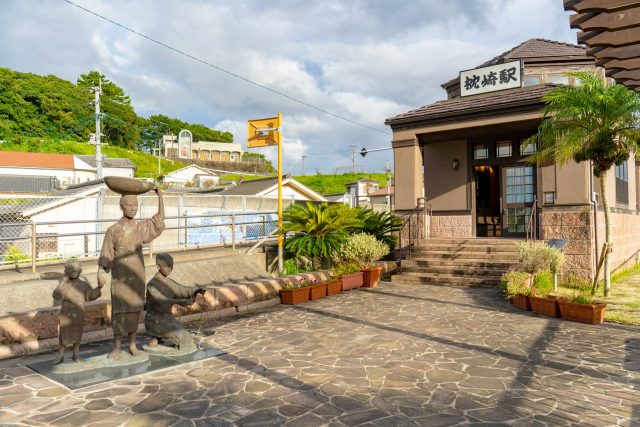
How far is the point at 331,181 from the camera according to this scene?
2852 inches

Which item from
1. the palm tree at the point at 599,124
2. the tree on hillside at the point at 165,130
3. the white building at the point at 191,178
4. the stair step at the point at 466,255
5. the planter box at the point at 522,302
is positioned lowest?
the planter box at the point at 522,302

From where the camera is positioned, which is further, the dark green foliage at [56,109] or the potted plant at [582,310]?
the dark green foliage at [56,109]

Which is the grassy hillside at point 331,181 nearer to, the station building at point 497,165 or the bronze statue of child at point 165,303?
the station building at point 497,165

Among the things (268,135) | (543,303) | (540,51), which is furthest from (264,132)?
(540,51)

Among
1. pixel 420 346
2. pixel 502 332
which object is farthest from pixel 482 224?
pixel 420 346

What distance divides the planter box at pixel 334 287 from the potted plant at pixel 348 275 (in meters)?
0.14

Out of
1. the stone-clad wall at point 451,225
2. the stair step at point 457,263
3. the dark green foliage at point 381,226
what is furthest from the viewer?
the stone-clad wall at point 451,225

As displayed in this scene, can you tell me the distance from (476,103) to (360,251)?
6.31 metres

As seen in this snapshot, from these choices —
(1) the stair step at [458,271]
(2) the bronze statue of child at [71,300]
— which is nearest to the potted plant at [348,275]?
(1) the stair step at [458,271]

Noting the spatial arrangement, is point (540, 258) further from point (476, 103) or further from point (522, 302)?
point (476, 103)

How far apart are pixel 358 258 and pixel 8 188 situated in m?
42.4

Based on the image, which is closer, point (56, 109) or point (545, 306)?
point (545, 306)

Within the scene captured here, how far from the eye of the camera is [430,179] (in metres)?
16.0

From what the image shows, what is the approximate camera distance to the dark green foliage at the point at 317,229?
12.4 meters
